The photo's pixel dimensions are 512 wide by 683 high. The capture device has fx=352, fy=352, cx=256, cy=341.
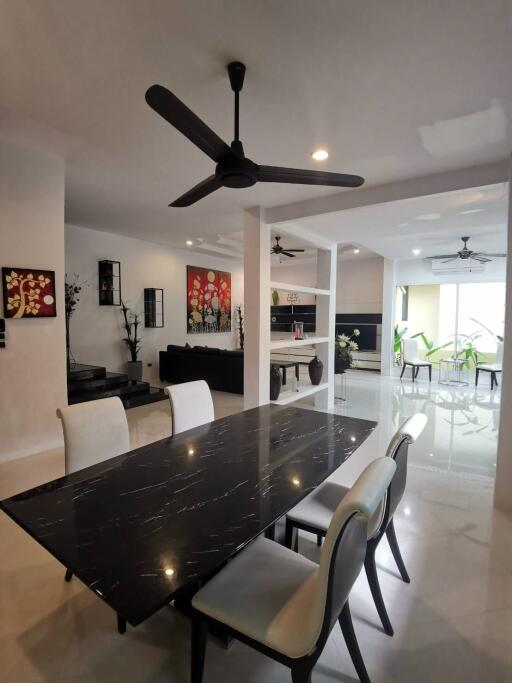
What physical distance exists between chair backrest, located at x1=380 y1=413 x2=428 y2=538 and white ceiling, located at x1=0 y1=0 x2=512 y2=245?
6.16 feet

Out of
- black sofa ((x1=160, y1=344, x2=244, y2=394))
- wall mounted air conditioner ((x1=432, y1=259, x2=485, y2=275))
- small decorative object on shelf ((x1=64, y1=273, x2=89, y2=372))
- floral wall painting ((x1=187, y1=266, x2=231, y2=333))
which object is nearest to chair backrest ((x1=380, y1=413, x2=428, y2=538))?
black sofa ((x1=160, y1=344, x2=244, y2=394))

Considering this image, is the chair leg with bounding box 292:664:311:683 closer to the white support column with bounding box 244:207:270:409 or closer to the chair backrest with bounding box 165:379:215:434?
the chair backrest with bounding box 165:379:215:434

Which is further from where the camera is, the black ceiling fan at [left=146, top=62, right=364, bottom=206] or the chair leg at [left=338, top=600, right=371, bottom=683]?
the black ceiling fan at [left=146, top=62, right=364, bottom=206]

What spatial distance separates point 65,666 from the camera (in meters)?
1.39

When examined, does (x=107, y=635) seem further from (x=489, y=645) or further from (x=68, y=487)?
(x=489, y=645)

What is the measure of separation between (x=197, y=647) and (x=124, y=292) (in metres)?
6.30

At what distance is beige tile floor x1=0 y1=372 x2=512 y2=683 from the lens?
139 cm

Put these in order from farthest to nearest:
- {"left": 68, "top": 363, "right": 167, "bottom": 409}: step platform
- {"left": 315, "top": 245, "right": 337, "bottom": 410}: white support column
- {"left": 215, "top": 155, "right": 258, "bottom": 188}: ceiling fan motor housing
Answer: {"left": 315, "top": 245, "right": 337, "bottom": 410}: white support column < {"left": 68, "top": 363, "right": 167, "bottom": 409}: step platform < {"left": 215, "top": 155, "right": 258, "bottom": 188}: ceiling fan motor housing

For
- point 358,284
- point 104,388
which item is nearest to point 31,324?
point 104,388

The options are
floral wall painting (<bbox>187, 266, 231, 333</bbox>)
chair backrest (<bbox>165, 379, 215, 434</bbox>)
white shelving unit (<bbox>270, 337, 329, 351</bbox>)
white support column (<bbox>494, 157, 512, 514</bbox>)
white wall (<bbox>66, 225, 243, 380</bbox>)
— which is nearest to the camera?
chair backrest (<bbox>165, 379, 215, 434</bbox>)

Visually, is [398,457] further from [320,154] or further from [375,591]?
[320,154]

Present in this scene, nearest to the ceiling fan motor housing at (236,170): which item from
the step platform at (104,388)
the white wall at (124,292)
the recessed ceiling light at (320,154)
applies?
the recessed ceiling light at (320,154)

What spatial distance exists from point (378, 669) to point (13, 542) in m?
2.11

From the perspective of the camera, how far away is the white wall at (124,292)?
19.6 feet
